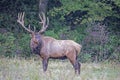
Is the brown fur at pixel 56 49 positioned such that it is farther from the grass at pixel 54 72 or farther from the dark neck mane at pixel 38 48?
the grass at pixel 54 72

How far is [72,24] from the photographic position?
2291 centimetres

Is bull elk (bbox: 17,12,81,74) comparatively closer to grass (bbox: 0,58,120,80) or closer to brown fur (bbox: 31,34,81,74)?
brown fur (bbox: 31,34,81,74)

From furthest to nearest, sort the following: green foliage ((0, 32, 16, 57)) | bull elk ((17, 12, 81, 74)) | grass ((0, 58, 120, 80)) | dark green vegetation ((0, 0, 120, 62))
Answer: dark green vegetation ((0, 0, 120, 62))
green foliage ((0, 32, 16, 57))
bull elk ((17, 12, 81, 74))
grass ((0, 58, 120, 80))

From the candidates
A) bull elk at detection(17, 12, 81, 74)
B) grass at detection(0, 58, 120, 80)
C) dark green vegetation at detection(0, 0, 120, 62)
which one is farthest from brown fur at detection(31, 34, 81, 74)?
dark green vegetation at detection(0, 0, 120, 62)

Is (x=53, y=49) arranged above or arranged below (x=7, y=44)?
above

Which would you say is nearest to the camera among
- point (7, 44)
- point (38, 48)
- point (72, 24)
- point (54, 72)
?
point (54, 72)

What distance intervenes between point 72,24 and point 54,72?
10.2 m

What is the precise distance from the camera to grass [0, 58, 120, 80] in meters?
11.2

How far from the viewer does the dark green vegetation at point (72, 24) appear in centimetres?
2052

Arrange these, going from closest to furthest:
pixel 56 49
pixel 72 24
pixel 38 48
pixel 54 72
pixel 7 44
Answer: pixel 54 72 < pixel 38 48 < pixel 56 49 < pixel 7 44 < pixel 72 24

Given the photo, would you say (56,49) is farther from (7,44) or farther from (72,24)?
(72,24)

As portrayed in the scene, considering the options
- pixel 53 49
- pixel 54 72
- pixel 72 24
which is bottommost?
pixel 72 24

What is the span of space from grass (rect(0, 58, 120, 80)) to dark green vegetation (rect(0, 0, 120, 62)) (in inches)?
169

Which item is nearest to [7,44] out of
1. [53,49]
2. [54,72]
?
[53,49]
